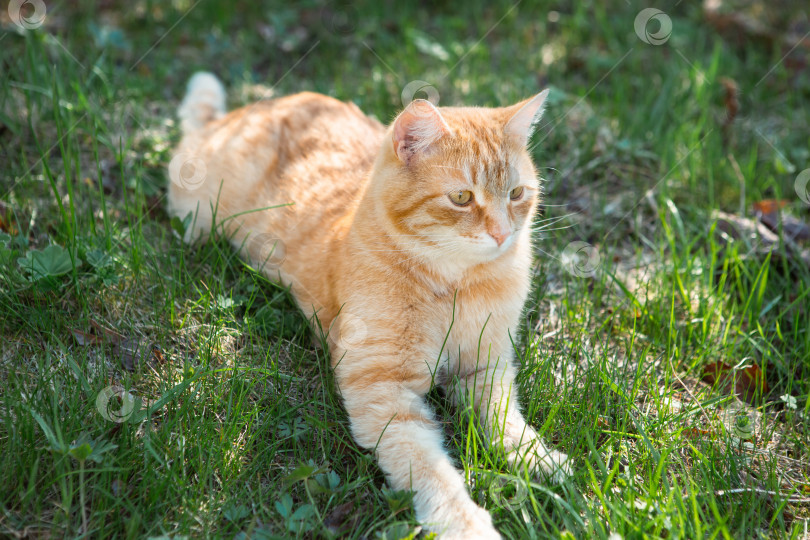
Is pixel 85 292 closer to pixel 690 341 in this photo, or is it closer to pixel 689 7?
pixel 690 341

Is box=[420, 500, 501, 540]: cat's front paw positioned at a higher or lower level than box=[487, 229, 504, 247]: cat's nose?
lower

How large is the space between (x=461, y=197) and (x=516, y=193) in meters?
0.27

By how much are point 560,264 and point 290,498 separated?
190 centimetres

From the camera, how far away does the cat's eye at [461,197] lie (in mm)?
2439

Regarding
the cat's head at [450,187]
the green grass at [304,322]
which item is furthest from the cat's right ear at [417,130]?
the green grass at [304,322]

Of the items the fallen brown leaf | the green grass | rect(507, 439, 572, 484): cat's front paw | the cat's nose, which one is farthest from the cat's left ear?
the fallen brown leaf

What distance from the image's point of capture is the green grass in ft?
7.11

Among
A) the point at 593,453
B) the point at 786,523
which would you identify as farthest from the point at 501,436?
the point at 786,523

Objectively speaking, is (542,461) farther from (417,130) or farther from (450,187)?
(417,130)

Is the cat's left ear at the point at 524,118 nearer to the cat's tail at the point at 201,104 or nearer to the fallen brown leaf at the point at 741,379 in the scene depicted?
the fallen brown leaf at the point at 741,379

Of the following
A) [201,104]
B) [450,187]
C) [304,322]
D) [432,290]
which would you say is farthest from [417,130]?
[201,104]

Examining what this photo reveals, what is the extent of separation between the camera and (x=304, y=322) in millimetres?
2926

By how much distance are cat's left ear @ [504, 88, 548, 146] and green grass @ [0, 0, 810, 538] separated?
66 cm

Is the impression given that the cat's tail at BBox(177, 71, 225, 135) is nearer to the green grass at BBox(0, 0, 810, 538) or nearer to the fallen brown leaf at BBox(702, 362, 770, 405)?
A: the green grass at BBox(0, 0, 810, 538)
